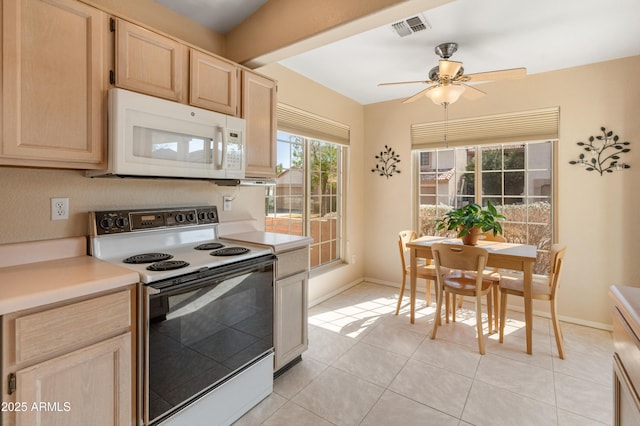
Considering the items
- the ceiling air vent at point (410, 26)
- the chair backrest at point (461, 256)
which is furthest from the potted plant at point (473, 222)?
the ceiling air vent at point (410, 26)

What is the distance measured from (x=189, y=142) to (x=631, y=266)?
12.9 feet

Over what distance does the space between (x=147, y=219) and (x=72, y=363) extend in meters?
0.93

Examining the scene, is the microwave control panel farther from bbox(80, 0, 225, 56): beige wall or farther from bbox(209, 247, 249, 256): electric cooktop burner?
bbox(80, 0, 225, 56): beige wall

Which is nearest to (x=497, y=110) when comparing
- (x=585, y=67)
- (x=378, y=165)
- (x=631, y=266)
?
(x=585, y=67)

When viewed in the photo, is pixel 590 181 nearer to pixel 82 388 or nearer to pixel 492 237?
pixel 492 237

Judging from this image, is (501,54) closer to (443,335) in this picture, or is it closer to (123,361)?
(443,335)

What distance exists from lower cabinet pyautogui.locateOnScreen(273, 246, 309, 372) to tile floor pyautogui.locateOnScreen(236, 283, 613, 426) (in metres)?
0.19

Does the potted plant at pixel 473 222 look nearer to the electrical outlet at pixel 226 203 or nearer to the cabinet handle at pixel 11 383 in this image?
the electrical outlet at pixel 226 203

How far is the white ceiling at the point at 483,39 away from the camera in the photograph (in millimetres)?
2115

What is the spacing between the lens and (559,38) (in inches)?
98.6

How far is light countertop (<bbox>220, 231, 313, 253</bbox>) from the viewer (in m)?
2.07

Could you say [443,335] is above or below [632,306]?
below

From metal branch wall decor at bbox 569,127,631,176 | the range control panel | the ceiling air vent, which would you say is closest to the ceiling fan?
the ceiling air vent

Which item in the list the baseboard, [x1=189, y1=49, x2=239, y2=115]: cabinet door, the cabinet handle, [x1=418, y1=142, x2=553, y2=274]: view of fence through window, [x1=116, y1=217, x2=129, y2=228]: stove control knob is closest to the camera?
the cabinet handle
